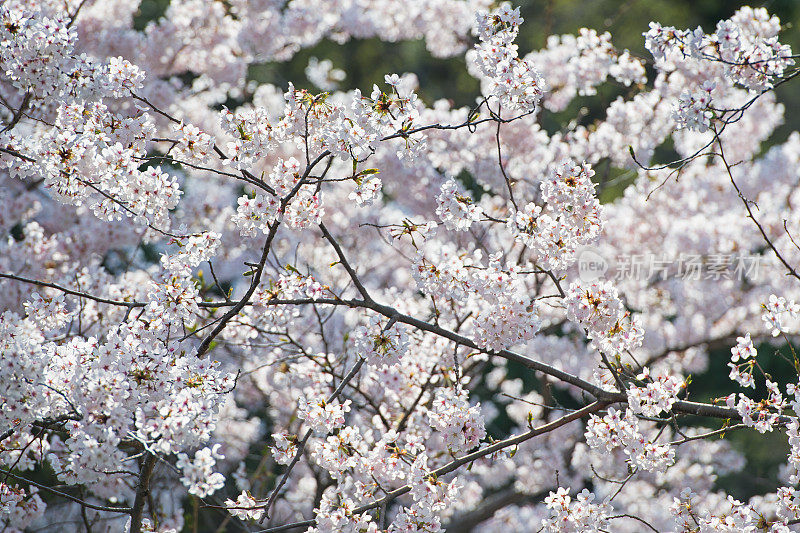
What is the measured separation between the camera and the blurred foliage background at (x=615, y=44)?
925cm

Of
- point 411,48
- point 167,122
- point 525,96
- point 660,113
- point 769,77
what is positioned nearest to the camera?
point 525,96

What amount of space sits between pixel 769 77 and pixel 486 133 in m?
2.30

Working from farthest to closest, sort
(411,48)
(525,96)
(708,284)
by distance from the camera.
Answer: (411,48) < (708,284) < (525,96)

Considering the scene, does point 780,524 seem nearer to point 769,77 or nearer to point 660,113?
point 769,77

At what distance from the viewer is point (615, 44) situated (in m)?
10.4

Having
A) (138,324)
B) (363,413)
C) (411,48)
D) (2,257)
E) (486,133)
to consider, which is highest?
(411,48)

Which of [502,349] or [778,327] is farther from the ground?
[778,327]

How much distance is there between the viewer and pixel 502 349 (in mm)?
2516

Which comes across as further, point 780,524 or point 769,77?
point 769,77

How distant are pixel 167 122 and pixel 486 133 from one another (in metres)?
2.21

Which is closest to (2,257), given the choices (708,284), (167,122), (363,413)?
(167,122)

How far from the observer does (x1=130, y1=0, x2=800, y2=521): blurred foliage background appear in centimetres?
925

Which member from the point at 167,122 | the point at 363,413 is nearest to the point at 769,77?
the point at 363,413

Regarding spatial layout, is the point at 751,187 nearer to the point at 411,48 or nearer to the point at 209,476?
the point at 209,476
